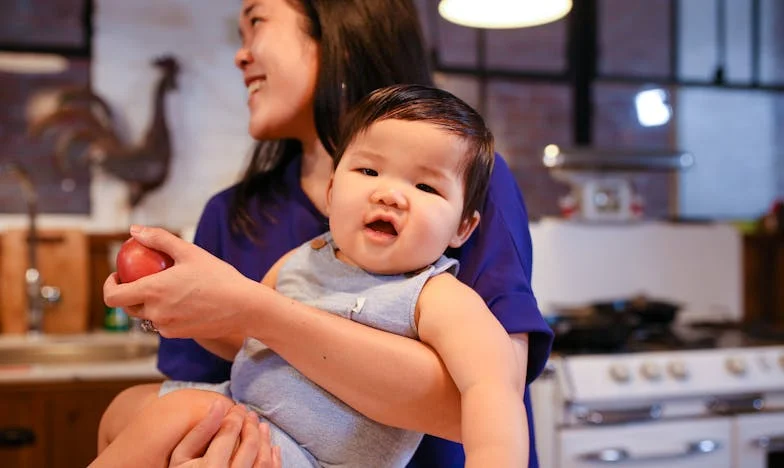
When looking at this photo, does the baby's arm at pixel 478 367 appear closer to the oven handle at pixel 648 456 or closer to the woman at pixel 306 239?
the woman at pixel 306 239

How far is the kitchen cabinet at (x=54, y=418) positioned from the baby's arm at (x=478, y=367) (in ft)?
5.44

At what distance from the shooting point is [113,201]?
9.92ft

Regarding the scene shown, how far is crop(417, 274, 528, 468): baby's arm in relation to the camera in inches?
29.5

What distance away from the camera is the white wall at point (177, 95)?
3.03m

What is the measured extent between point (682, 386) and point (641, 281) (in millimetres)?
957

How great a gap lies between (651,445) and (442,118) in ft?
6.20

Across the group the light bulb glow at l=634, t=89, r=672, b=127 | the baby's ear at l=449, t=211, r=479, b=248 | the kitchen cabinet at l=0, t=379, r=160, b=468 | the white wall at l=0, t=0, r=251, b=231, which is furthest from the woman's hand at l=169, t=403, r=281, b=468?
the light bulb glow at l=634, t=89, r=672, b=127

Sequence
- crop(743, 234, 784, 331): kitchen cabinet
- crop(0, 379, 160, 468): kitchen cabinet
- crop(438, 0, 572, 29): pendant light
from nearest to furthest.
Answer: crop(438, 0, 572, 29): pendant light, crop(0, 379, 160, 468): kitchen cabinet, crop(743, 234, 784, 331): kitchen cabinet

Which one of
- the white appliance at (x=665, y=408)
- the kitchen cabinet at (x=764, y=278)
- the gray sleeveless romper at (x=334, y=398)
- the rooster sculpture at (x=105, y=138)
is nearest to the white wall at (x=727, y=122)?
the kitchen cabinet at (x=764, y=278)

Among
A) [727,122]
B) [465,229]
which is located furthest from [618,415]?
[727,122]

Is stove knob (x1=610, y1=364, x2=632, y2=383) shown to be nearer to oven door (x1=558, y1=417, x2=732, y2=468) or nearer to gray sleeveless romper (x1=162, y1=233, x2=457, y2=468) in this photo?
oven door (x1=558, y1=417, x2=732, y2=468)

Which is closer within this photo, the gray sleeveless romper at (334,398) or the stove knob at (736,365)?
the gray sleeveless romper at (334,398)

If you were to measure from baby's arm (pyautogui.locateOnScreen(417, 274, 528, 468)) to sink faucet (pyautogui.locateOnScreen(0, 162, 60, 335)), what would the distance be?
2268mm

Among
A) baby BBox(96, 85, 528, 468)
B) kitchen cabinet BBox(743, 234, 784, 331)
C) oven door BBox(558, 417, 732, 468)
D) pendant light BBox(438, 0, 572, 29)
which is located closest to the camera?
baby BBox(96, 85, 528, 468)
